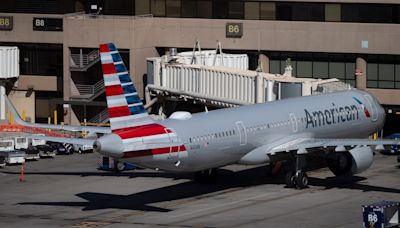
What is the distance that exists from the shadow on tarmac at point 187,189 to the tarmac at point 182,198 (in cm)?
6

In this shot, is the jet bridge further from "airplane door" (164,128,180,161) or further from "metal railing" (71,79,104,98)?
"airplane door" (164,128,180,161)

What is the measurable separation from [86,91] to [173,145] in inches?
1641

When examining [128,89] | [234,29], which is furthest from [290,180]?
[234,29]

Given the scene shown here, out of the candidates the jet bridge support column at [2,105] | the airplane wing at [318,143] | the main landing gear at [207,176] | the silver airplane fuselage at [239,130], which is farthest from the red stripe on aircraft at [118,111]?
the jet bridge support column at [2,105]

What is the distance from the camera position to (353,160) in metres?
73.8

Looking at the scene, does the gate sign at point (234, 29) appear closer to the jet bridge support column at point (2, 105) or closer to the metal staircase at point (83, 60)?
the metal staircase at point (83, 60)

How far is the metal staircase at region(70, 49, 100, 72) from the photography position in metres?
102

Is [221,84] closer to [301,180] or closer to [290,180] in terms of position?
[290,180]

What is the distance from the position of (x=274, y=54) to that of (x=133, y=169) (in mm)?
28681

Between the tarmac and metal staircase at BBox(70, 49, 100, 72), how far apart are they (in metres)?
20.2

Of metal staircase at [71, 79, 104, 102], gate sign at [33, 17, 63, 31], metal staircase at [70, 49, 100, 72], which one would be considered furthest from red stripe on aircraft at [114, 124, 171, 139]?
gate sign at [33, 17, 63, 31]

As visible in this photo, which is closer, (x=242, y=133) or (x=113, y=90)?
(x=113, y=90)

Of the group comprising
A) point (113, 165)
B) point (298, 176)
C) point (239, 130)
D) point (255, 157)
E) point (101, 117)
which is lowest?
point (113, 165)

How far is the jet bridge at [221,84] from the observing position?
90500 mm
